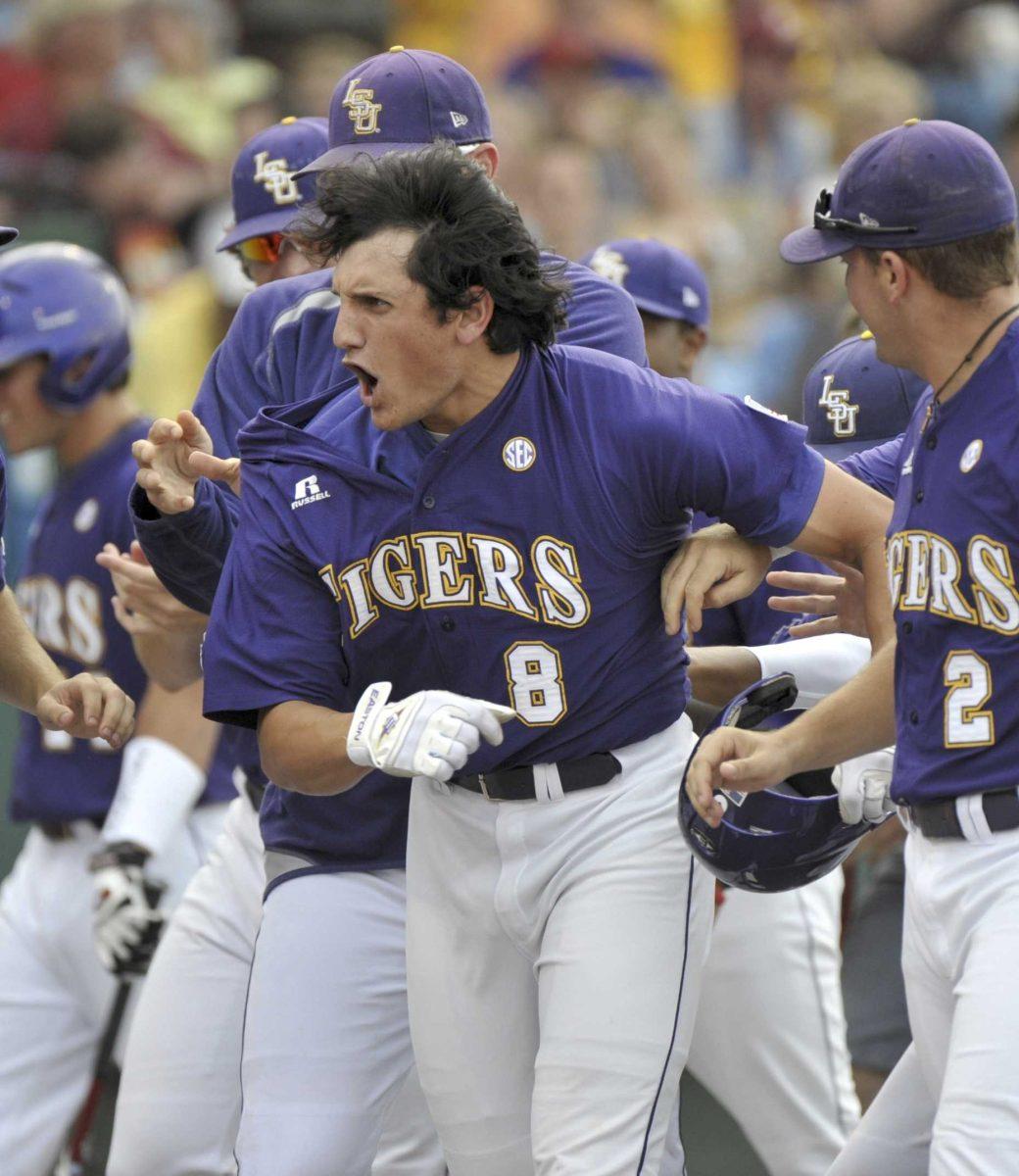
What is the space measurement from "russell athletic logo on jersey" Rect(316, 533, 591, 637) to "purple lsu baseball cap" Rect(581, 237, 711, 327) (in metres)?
2.21

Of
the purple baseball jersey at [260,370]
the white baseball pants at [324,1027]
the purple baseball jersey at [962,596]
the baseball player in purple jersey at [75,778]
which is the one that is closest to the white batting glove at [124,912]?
the baseball player in purple jersey at [75,778]

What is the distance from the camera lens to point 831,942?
18.0 feet

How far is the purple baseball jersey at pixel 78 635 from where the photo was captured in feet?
19.1

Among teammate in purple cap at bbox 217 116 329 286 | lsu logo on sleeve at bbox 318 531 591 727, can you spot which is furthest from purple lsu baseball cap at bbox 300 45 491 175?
lsu logo on sleeve at bbox 318 531 591 727

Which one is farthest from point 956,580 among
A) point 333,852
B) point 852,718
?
point 333,852

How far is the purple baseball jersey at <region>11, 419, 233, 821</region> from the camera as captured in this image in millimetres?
5828

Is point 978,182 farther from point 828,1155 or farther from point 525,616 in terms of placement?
point 828,1155

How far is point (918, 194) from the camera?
373 centimetres

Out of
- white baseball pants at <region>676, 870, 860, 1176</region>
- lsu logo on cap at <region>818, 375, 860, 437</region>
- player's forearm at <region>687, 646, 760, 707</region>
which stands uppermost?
lsu logo on cap at <region>818, 375, 860, 437</region>

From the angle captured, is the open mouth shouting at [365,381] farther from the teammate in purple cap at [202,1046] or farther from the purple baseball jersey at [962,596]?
the teammate in purple cap at [202,1046]

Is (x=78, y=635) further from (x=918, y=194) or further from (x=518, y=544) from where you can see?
(x=918, y=194)

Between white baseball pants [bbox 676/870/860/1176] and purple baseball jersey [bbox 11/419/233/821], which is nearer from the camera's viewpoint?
white baseball pants [bbox 676/870/860/1176]

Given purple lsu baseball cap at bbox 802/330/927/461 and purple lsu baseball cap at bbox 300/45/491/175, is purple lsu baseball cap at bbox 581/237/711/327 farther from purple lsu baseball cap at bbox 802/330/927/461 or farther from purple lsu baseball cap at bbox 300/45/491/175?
purple lsu baseball cap at bbox 300/45/491/175

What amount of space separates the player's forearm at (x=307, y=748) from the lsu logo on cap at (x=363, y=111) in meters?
1.36
